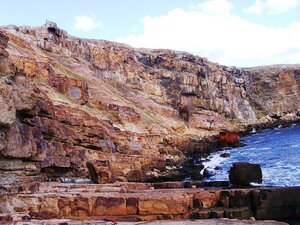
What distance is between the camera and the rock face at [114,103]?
32531mm

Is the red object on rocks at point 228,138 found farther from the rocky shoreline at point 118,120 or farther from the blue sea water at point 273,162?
→ the blue sea water at point 273,162

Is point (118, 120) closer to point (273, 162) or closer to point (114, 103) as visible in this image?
point (114, 103)

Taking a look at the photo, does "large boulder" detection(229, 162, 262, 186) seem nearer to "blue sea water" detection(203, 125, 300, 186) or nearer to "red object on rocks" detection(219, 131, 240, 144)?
"blue sea water" detection(203, 125, 300, 186)

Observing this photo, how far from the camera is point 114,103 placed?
6975 cm

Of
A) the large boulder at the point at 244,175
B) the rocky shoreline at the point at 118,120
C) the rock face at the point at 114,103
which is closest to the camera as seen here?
the rocky shoreline at the point at 118,120

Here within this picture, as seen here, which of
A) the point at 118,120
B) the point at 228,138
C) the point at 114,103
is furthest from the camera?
the point at 228,138

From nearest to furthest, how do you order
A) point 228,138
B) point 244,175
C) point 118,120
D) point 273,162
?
point 244,175
point 273,162
point 118,120
point 228,138

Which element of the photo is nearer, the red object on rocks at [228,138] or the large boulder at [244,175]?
the large boulder at [244,175]

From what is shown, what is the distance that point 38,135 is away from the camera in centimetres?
3362

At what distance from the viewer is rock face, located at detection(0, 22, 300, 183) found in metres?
32.5

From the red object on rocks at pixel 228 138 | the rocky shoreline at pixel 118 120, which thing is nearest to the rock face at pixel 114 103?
the rocky shoreline at pixel 118 120

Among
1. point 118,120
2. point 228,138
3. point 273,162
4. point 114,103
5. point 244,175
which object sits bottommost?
point 273,162

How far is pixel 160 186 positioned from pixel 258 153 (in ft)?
126

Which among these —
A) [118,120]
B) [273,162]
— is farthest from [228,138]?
[273,162]
